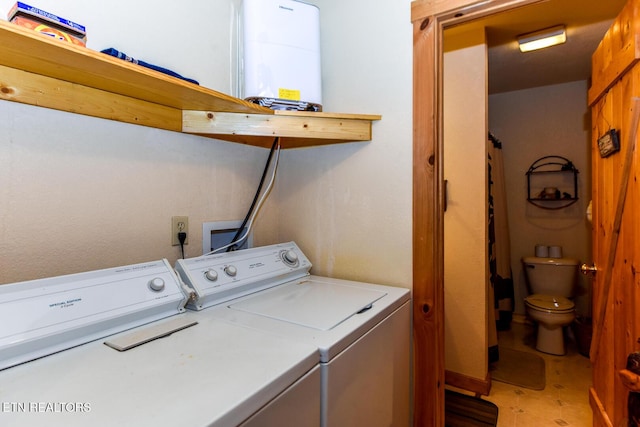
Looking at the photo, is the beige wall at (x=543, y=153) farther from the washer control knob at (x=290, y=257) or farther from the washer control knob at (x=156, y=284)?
the washer control knob at (x=156, y=284)

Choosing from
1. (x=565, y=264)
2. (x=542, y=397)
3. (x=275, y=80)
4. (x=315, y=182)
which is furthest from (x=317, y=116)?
(x=565, y=264)

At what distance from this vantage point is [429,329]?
1.41 meters

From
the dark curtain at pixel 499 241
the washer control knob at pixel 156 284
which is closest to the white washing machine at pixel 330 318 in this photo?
the washer control knob at pixel 156 284

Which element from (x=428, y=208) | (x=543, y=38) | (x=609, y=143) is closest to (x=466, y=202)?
(x=609, y=143)

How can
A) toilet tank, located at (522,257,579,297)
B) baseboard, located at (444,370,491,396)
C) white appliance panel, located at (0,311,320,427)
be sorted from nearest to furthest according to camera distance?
white appliance panel, located at (0,311,320,427) → baseboard, located at (444,370,491,396) → toilet tank, located at (522,257,579,297)

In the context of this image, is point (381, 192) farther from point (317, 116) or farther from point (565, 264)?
point (565, 264)

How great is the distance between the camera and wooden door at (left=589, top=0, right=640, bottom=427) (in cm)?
132

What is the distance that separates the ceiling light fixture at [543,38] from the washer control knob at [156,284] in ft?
9.11

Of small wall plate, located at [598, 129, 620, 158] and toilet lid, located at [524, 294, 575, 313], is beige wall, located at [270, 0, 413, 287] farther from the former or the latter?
toilet lid, located at [524, 294, 575, 313]

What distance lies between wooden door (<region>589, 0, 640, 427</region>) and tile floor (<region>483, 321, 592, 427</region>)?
0.17m

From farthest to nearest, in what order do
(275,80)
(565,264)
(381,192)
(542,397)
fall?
(565,264), (542,397), (381,192), (275,80)

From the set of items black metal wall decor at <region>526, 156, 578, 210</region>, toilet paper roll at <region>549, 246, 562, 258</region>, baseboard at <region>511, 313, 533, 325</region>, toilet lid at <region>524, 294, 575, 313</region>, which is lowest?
baseboard at <region>511, 313, 533, 325</region>

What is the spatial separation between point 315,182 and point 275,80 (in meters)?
0.55

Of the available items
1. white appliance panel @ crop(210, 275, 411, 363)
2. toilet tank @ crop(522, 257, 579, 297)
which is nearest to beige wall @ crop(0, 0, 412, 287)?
white appliance panel @ crop(210, 275, 411, 363)
